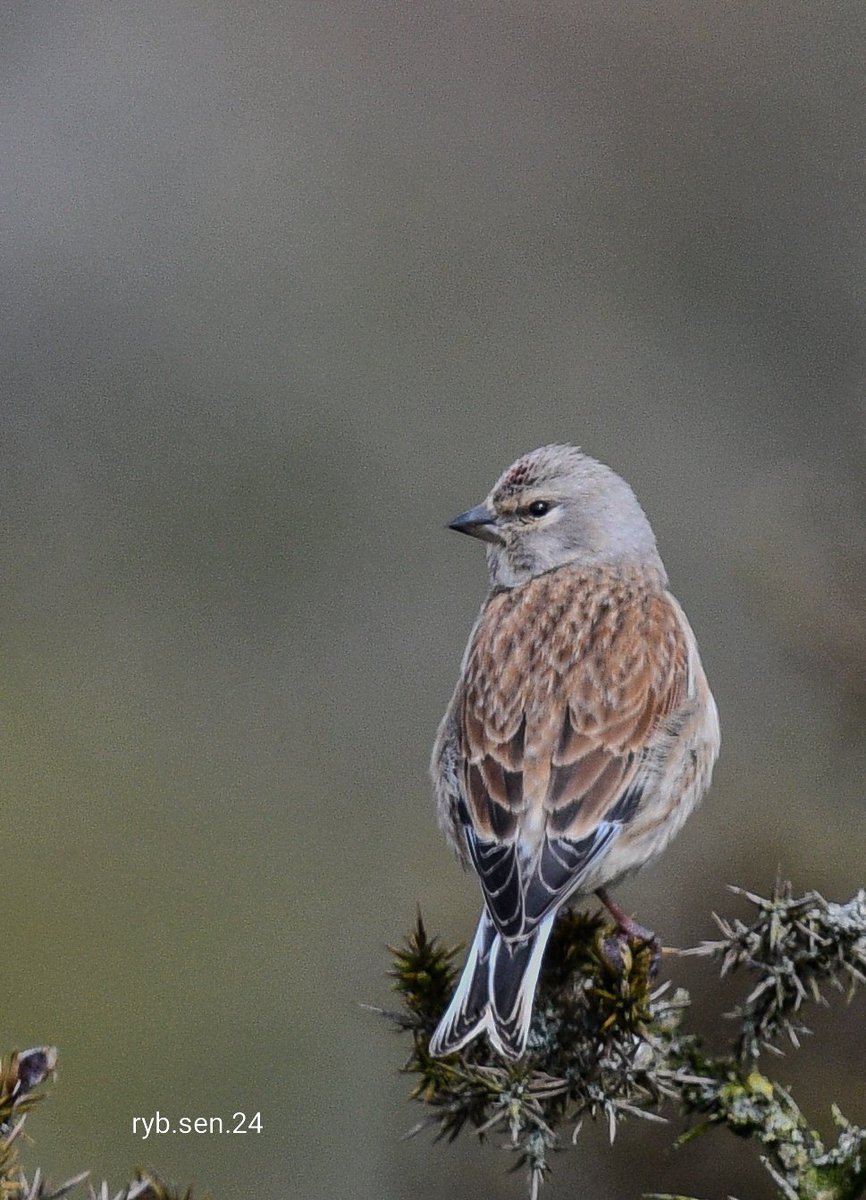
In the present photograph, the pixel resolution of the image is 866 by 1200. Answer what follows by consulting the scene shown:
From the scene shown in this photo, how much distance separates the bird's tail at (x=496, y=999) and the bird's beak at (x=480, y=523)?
1.42 meters

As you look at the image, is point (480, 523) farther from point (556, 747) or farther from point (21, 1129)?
point (21, 1129)

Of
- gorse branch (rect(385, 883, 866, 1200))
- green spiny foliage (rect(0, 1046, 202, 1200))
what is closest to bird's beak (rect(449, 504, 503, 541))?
gorse branch (rect(385, 883, 866, 1200))

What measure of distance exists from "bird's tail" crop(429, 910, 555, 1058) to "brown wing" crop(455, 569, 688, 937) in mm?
71

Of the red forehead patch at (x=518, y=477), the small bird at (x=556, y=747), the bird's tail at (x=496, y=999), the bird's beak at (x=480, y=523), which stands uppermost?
the red forehead patch at (x=518, y=477)

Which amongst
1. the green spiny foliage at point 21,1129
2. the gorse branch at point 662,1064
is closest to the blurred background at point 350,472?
the gorse branch at point 662,1064

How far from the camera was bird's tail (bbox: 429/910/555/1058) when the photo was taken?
94.2 inches

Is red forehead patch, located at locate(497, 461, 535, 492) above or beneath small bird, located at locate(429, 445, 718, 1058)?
above

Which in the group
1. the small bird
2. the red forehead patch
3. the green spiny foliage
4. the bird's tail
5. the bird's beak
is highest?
the red forehead patch

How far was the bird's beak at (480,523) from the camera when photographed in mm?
3907

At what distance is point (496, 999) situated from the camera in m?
2.44

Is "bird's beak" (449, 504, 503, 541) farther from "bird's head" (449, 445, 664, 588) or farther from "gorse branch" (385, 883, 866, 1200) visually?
"gorse branch" (385, 883, 866, 1200)

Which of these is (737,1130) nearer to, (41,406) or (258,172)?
(41,406)

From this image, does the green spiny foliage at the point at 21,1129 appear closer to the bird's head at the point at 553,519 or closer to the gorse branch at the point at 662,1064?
the gorse branch at the point at 662,1064

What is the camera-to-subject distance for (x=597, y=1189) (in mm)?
3430
